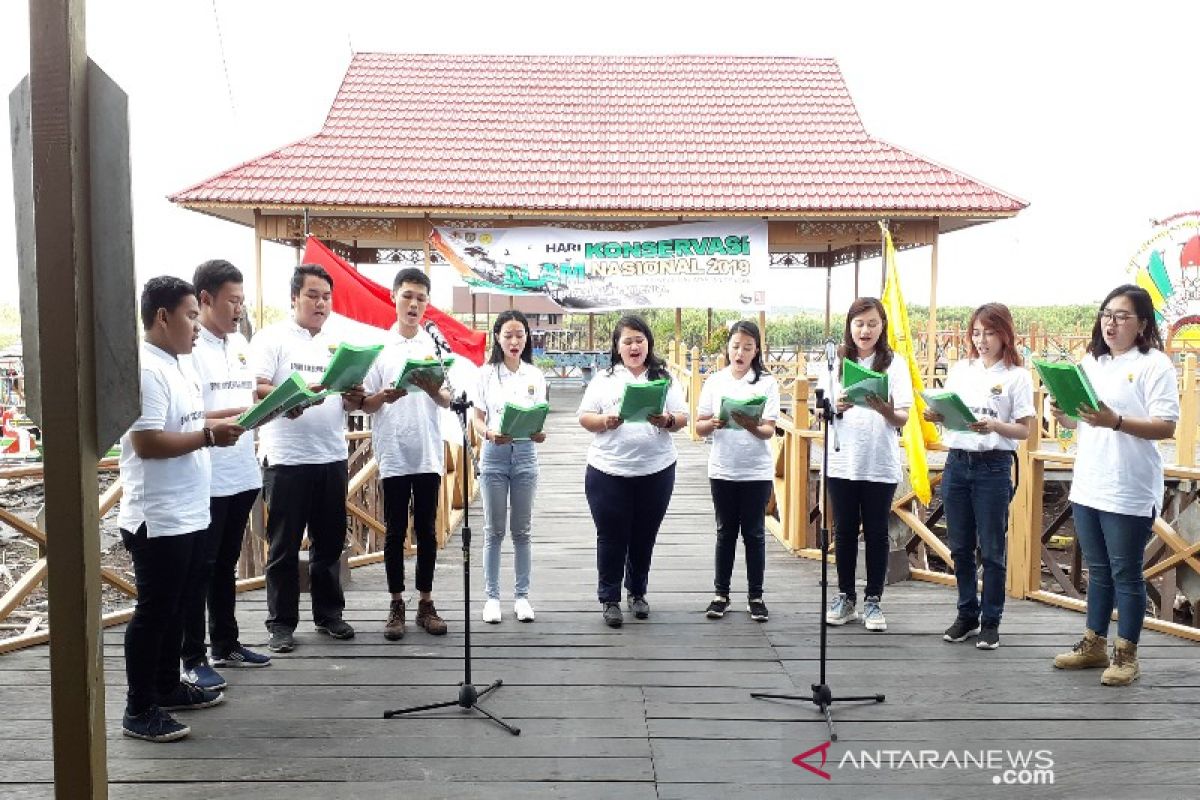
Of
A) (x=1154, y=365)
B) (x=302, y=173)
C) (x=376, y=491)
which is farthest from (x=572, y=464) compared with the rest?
(x=1154, y=365)

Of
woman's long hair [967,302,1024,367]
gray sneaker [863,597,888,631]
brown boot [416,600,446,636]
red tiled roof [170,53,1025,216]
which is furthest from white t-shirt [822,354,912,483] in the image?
red tiled roof [170,53,1025,216]

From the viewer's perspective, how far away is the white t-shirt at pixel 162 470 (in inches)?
129

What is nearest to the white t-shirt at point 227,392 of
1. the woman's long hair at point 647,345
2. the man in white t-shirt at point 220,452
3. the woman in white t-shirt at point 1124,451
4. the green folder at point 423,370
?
the man in white t-shirt at point 220,452

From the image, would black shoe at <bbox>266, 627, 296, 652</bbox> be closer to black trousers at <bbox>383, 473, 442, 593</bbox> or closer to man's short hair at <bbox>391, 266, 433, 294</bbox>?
black trousers at <bbox>383, 473, 442, 593</bbox>

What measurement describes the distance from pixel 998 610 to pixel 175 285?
3.87m

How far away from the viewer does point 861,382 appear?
165 inches

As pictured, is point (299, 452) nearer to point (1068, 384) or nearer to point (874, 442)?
point (874, 442)

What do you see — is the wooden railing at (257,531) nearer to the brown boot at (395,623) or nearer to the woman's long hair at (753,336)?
the brown boot at (395,623)

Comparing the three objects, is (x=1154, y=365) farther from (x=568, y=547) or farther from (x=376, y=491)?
(x=376, y=491)

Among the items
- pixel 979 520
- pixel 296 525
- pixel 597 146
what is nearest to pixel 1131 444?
pixel 979 520

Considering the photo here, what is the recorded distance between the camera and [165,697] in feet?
12.2

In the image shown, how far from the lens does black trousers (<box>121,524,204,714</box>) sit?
11.1 feet

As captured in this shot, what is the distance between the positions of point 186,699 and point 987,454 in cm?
360

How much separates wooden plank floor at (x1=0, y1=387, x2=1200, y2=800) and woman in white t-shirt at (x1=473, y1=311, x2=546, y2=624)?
54 centimetres
